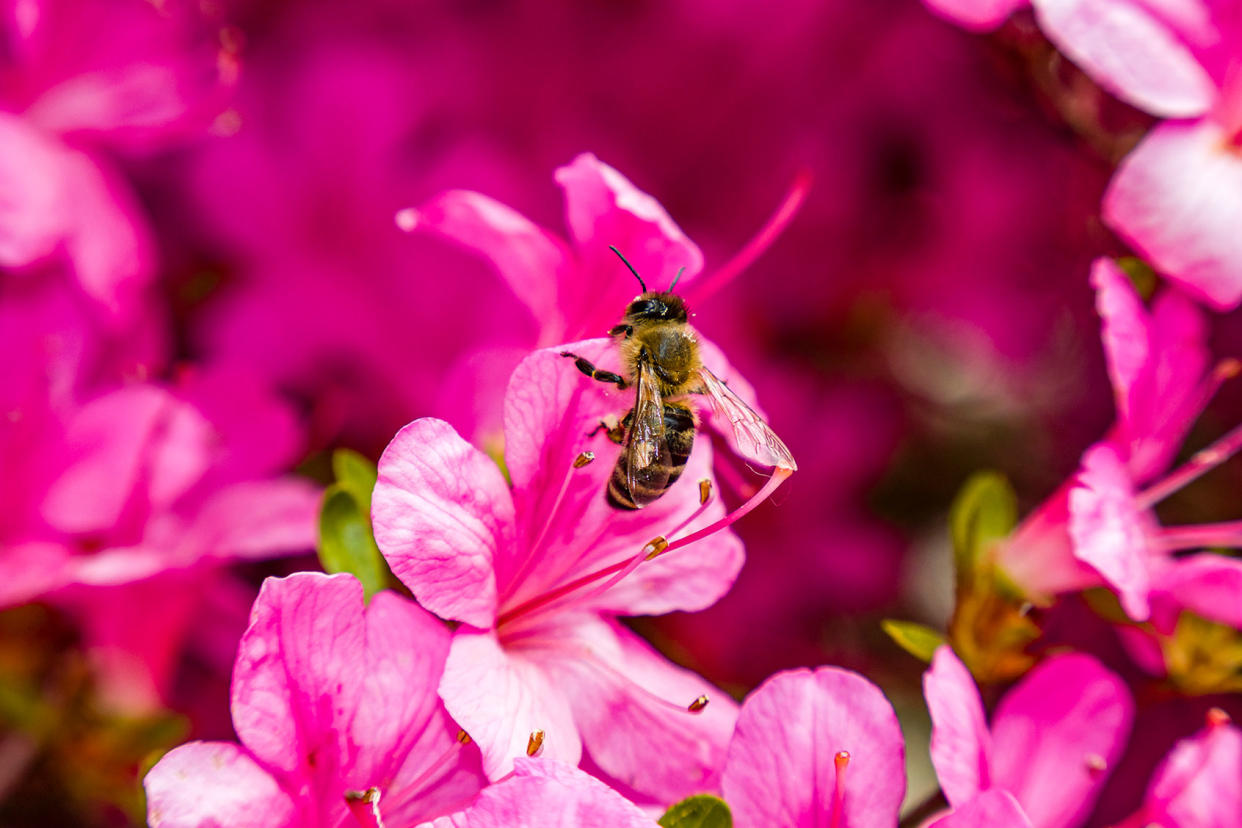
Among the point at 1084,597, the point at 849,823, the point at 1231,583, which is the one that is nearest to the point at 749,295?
the point at 1084,597

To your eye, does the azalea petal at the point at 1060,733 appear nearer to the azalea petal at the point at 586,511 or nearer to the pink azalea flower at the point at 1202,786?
the pink azalea flower at the point at 1202,786

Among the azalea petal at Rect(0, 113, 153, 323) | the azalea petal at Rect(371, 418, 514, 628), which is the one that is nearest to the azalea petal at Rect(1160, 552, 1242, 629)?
the azalea petal at Rect(371, 418, 514, 628)

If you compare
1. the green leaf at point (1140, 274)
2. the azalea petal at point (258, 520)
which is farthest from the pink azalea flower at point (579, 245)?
the green leaf at point (1140, 274)

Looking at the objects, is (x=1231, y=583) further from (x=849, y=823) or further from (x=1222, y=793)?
(x=849, y=823)

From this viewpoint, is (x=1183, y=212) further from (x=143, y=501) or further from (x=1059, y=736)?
(x=143, y=501)

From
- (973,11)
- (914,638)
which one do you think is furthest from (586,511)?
(973,11)
